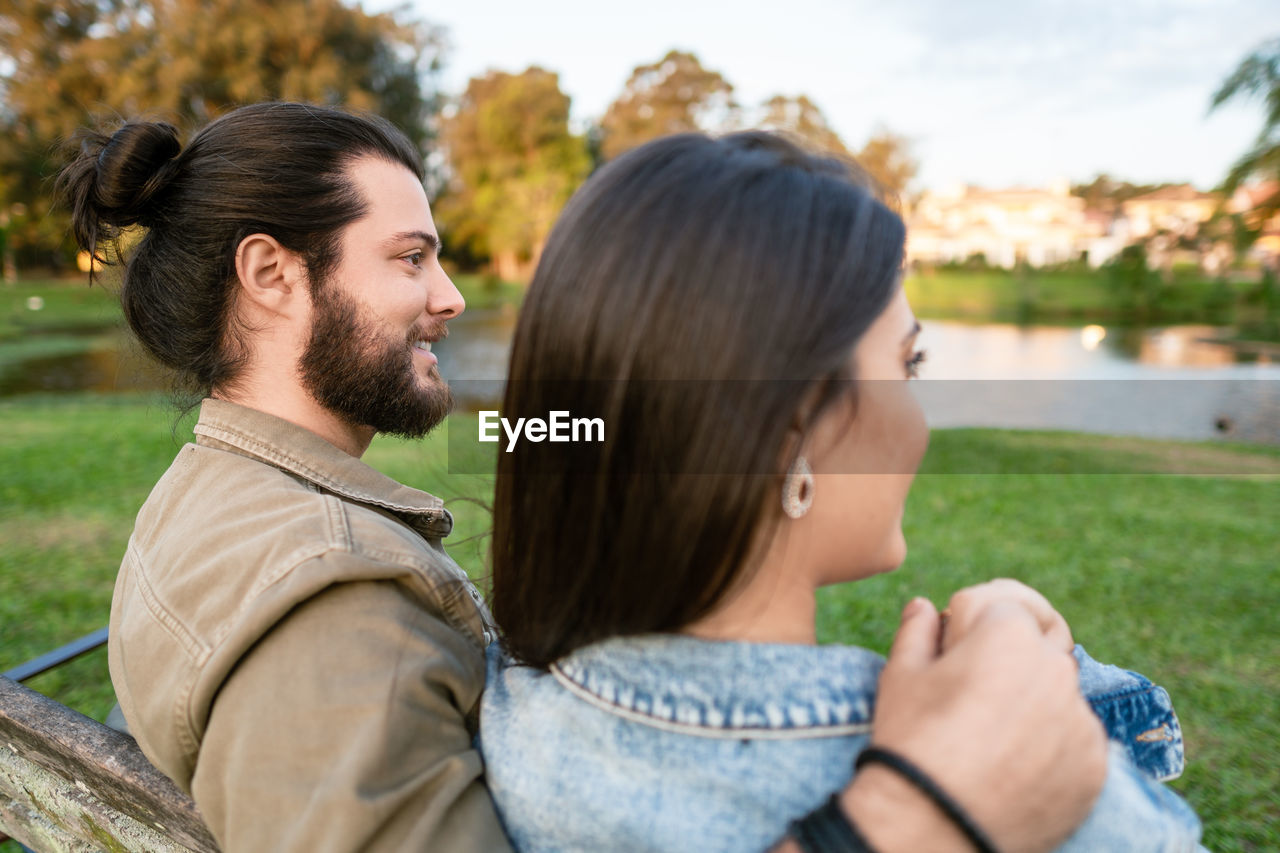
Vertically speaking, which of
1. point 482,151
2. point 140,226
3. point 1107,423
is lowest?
point 1107,423

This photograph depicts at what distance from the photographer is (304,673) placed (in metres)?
0.87

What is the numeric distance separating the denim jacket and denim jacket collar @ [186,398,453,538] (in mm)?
568

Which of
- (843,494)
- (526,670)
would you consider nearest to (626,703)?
(526,670)

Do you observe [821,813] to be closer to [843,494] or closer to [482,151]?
[843,494]

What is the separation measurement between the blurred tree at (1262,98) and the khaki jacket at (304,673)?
16864mm

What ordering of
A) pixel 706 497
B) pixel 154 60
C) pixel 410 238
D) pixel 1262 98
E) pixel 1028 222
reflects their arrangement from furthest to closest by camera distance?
pixel 1028 222
pixel 154 60
pixel 1262 98
pixel 410 238
pixel 706 497

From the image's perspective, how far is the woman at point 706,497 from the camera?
2.45 feet

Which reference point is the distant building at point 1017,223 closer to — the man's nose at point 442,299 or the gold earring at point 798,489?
the man's nose at point 442,299

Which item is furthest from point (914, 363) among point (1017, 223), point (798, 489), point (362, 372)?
point (1017, 223)

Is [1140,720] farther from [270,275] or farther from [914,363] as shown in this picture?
[270,275]

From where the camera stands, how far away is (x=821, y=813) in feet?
2.28

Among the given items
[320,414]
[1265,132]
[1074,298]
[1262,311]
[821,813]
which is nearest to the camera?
[821,813]

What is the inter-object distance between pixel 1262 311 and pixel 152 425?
29.8 m

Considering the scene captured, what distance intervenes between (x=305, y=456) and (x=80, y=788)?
551mm
